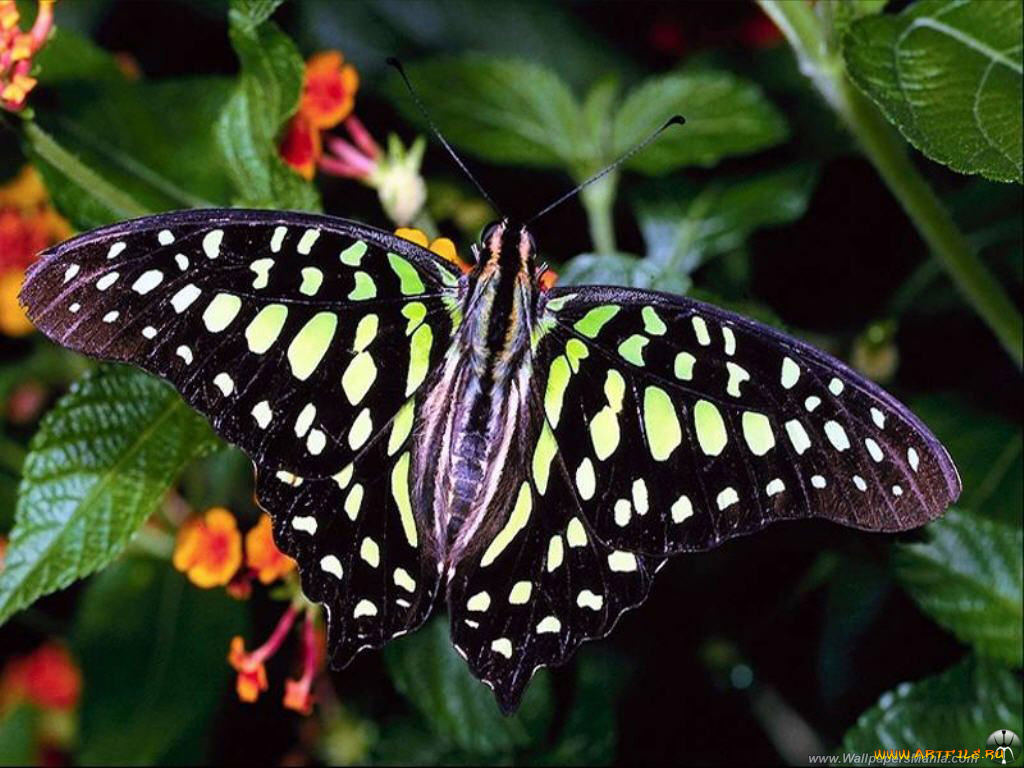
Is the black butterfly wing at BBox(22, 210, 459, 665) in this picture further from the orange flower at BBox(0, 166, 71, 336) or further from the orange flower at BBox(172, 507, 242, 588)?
the orange flower at BBox(0, 166, 71, 336)

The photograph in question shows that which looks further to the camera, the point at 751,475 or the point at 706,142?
the point at 706,142

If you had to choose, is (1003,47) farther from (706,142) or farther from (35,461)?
(35,461)

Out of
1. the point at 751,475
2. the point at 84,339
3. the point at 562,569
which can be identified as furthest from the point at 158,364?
the point at 751,475

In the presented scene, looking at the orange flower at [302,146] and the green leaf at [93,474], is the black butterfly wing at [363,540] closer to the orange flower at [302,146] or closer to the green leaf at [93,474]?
the green leaf at [93,474]

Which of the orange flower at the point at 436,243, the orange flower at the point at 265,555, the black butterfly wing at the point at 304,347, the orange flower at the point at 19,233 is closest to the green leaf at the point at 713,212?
the orange flower at the point at 436,243

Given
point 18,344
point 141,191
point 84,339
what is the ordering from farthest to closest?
point 18,344 < point 141,191 < point 84,339

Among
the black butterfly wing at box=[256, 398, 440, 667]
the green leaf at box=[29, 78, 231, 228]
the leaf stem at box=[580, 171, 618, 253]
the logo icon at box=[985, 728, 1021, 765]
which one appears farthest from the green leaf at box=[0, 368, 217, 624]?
the logo icon at box=[985, 728, 1021, 765]

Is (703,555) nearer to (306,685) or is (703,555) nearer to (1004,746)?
(1004,746)

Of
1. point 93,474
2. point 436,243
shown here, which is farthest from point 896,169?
point 93,474
